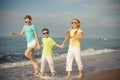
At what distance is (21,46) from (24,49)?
0.33 ft

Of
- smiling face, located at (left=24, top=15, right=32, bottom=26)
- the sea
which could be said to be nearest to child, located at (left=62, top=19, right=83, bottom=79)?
the sea

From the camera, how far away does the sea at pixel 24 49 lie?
331 centimetres

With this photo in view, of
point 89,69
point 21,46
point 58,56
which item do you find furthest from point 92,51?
point 21,46

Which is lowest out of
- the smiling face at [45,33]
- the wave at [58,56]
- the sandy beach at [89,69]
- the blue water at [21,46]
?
the sandy beach at [89,69]

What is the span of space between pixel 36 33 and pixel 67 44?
1.35 feet

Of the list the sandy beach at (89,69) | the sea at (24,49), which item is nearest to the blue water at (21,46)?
the sea at (24,49)

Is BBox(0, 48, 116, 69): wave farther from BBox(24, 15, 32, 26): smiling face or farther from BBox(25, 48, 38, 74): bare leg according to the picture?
BBox(24, 15, 32, 26): smiling face

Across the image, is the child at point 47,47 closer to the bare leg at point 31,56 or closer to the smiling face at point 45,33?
the smiling face at point 45,33

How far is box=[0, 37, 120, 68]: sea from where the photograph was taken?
10.9 ft

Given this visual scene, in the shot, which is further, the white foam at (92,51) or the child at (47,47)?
the white foam at (92,51)

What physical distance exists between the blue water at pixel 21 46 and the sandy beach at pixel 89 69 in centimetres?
12

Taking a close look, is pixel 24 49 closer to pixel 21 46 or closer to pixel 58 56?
pixel 21 46

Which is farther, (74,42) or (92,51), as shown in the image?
(92,51)

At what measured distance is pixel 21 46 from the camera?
3412 mm
